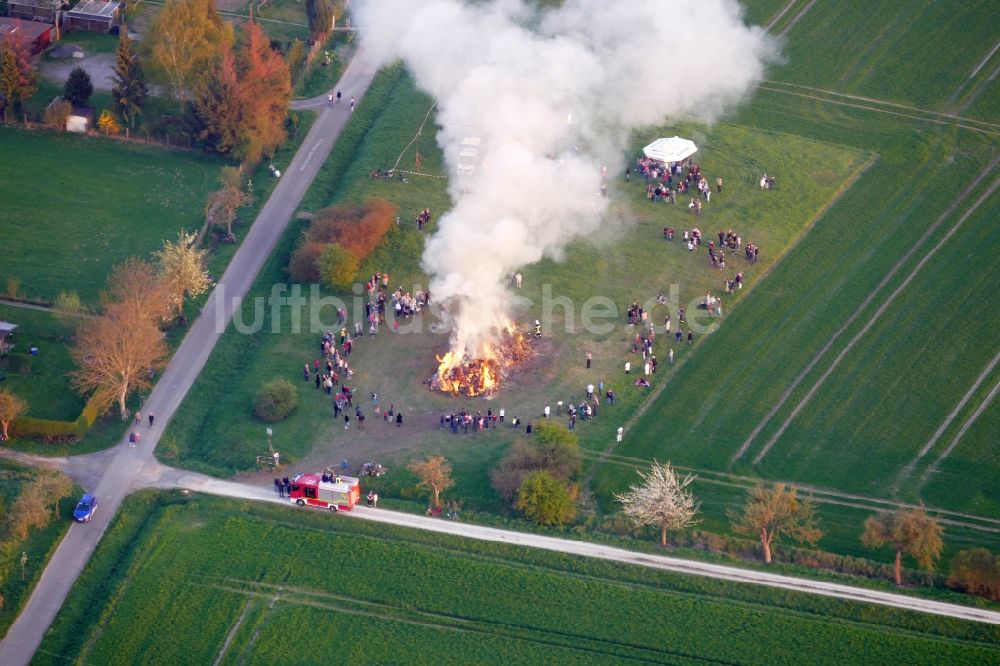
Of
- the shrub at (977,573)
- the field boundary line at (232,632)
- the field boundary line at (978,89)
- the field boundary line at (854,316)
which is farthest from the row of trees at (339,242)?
the field boundary line at (978,89)

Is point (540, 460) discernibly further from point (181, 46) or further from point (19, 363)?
point (181, 46)

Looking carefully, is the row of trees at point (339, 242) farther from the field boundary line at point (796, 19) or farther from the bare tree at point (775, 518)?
the field boundary line at point (796, 19)

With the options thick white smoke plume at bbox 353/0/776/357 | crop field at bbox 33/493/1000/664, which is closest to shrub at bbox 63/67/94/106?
thick white smoke plume at bbox 353/0/776/357

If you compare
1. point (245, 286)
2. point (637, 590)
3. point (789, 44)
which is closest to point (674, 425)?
point (637, 590)

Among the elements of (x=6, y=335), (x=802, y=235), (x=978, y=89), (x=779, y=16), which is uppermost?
(x=779, y=16)

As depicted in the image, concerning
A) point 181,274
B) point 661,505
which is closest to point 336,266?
point 181,274

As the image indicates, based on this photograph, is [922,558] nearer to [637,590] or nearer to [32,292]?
[637,590]
